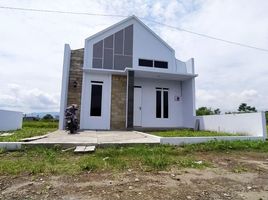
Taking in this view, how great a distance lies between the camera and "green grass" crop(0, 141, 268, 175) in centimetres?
408

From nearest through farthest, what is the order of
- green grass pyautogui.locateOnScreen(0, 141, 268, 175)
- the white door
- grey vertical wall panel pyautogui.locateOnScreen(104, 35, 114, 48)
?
green grass pyautogui.locateOnScreen(0, 141, 268, 175) → the white door → grey vertical wall panel pyautogui.locateOnScreen(104, 35, 114, 48)

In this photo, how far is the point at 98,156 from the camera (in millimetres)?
5113

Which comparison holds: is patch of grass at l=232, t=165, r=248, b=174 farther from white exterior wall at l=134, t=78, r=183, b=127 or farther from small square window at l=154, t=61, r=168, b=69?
small square window at l=154, t=61, r=168, b=69

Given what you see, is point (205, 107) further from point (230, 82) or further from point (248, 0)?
point (248, 0)

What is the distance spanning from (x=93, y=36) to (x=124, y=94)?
3.85 metres

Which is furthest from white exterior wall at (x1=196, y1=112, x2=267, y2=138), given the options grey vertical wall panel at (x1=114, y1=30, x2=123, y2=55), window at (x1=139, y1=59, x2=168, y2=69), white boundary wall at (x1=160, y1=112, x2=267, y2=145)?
grey vertical wall panel at (x1=114, y1=30, x2=123, y2=55)

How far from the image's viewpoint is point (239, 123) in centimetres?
891

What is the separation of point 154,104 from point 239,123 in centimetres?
491

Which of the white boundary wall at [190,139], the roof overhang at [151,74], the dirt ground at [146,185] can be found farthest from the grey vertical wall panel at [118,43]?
the dirt ground at [146,185]

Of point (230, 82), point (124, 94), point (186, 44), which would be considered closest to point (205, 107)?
point (230, 82)

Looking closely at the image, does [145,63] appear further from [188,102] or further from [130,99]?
[188,102]

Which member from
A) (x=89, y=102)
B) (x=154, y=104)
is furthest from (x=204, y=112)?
(x=89, y=102)

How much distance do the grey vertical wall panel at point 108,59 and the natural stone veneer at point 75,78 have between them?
1314mm

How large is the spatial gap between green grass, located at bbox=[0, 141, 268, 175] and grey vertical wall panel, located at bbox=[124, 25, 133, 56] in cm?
780
